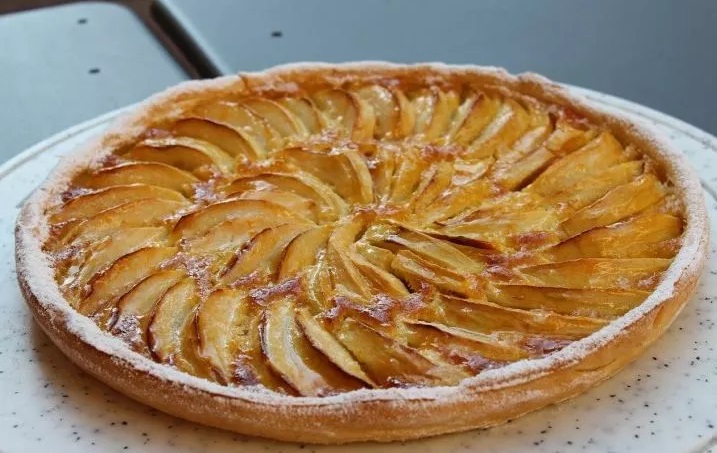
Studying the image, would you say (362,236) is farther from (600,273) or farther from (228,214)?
(600,273)

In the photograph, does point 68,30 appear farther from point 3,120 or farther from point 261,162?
point 261,162

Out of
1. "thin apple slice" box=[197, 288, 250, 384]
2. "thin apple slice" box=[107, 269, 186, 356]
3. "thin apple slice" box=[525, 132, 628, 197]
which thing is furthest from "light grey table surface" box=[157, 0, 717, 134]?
"thin apple slice" box=[197, 288, 250, 384]

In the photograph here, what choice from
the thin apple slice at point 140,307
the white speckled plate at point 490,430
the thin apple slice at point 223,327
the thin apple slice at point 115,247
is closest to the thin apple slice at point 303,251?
the thin apple slice at point 223,327

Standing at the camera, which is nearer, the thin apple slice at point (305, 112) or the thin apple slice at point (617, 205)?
the thin apple slice at point (617, 205)

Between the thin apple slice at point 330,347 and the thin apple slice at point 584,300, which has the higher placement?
the thin apple slice at point 584,300

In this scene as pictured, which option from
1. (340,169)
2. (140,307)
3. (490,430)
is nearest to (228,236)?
(140,307)

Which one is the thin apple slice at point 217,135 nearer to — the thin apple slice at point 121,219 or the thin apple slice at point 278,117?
the thin apple slice at point 278,117

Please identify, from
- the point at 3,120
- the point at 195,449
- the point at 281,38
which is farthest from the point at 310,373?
the point at 281,38

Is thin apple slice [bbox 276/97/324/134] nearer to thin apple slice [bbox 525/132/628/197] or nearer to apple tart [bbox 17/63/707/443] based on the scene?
apple tart [bbox 17/63/707/443]

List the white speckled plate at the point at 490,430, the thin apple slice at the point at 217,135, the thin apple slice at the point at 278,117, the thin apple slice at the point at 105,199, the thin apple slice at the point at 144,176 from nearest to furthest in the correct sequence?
the white speckled plate at the point at 490,430 → the thin apple slice at the point at 105,199 → the thin apple slice at the point at 144,176 → the thin apple slice at the point at 217,135 → the thin apple slice at the point at 278,117
